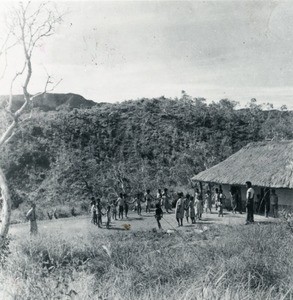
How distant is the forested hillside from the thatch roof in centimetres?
887

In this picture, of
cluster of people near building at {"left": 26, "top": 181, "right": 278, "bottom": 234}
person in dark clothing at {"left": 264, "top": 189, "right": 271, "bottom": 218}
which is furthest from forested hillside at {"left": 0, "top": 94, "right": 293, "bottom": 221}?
person in dark clothing at {"left": 264, "top": 189, "right": 271, "bottom": 218}

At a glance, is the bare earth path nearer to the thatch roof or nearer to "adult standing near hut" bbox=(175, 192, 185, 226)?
"adult standing near hut" bbox=(175, 192, 185, 226)

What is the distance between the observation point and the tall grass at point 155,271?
5430mm

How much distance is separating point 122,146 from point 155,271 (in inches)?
1306

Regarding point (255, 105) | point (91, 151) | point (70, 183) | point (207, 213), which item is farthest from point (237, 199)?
point (255, 105)

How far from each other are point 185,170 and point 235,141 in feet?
44.8

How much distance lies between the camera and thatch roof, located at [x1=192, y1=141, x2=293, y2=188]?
1622 centimetres

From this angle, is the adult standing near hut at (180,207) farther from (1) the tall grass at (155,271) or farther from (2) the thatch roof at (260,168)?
(1) the tall grass at (155,271)

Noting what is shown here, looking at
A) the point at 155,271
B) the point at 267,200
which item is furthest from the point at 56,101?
the point at 155,271

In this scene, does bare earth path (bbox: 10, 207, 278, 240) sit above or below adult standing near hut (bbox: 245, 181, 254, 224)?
below

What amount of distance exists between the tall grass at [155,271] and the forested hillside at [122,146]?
1894cm

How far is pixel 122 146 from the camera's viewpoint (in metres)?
40.2

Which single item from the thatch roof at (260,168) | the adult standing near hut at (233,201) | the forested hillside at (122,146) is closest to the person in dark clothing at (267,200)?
the thatch roof at (260,168)

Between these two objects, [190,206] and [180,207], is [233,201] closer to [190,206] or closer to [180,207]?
[190,206]
